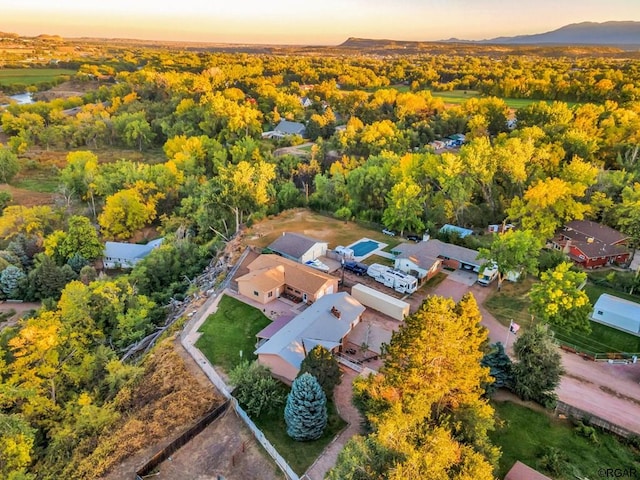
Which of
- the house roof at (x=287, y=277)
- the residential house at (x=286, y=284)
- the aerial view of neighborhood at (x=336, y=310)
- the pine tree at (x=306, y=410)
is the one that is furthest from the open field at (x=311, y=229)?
the pine tree at (x=306, y=410)

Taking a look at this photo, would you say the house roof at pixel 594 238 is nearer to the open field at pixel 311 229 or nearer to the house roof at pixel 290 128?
the open field at pixel 311 229

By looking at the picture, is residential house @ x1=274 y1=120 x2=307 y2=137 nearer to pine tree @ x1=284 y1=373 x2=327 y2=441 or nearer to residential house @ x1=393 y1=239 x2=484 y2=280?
residential house @ x1=393 y1=239 x2=484 y2=280

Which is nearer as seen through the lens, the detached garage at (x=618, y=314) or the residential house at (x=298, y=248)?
the detached garage at (x=618, y=314)

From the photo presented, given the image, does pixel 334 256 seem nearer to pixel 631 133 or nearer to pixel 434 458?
pixel 434 458

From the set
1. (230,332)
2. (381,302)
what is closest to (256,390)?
(230,332)

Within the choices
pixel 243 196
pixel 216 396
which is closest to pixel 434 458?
pixel 216 396

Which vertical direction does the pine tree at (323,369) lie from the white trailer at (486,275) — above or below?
above

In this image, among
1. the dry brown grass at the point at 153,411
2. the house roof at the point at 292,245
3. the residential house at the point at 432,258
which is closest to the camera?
the dry brown grass at the point at 153,411
